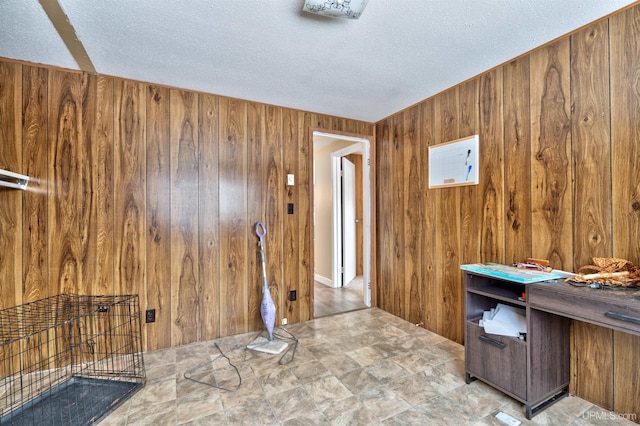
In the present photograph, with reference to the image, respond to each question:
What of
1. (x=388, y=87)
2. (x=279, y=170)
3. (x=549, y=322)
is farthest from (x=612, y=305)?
(x=279, y=170)

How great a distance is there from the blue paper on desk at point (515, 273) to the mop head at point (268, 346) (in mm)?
1644

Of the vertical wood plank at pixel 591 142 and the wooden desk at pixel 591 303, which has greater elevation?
the vertical wood plank at pixel 591 142

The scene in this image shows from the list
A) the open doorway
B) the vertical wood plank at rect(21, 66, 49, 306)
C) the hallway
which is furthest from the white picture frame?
the vertical wood plank at rect(21, 66, 49, 306)

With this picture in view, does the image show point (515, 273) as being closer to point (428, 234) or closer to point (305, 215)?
point (428, 234)

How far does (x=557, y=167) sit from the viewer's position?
191 centimetres

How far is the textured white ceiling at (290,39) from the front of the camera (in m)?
1.59

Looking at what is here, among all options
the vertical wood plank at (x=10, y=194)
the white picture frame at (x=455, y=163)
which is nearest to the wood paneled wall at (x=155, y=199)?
the vertical wood plank at (x=10, y=194)

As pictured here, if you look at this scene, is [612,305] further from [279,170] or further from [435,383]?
[279,170]

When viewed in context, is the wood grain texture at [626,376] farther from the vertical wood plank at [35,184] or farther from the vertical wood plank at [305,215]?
the vertical wood plank at [35,184]

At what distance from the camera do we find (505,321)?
6.02 ft

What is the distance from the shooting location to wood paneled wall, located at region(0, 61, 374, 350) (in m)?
2.14

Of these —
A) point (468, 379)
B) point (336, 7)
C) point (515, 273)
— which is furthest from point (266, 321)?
point (336, 7)

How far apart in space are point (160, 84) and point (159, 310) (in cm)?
195

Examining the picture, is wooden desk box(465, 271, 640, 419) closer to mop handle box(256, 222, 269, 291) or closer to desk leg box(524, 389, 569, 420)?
desk leg box(524, 389, 569, 420)
